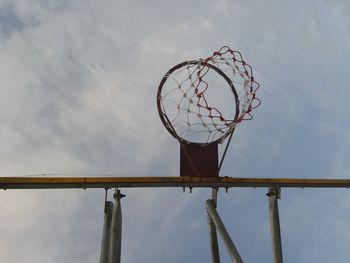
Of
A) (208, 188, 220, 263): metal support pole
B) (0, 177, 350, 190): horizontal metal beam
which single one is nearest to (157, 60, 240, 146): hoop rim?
(0, 177, 350, 190): horizontal metal beam

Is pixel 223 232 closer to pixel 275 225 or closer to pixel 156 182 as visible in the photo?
pixel 275 225

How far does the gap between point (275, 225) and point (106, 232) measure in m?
3.61

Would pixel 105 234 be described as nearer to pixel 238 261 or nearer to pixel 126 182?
pixel 126 182

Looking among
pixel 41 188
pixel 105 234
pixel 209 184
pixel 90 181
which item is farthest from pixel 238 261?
pixel 41 188

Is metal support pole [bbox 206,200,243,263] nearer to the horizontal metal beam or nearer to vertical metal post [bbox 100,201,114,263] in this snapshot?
the horizontal metal beam

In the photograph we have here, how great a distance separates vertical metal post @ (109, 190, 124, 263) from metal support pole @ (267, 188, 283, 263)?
3312 mm

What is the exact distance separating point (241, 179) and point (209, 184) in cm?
70

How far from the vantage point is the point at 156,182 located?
9867 mm

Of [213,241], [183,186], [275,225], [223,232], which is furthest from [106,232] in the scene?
[275,225]

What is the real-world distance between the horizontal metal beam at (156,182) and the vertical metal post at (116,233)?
35 cm

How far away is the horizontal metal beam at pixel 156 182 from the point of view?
9.29m

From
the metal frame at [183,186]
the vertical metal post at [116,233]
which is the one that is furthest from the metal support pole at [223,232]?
the vertical metal post at [116,233]

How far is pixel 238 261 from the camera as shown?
9.36m

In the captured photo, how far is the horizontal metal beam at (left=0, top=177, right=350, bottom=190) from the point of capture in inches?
366
